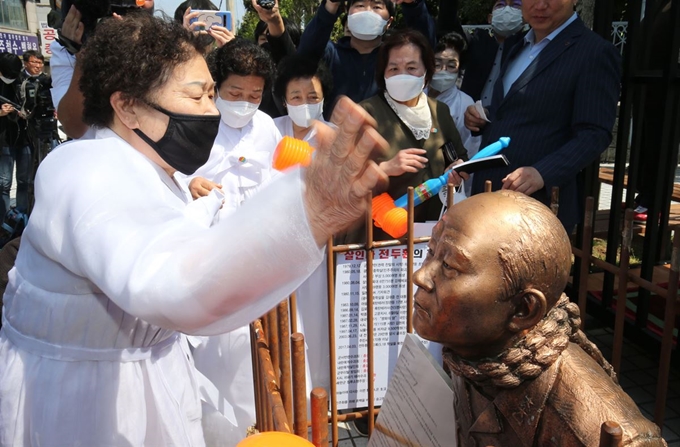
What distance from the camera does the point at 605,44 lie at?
8.96ft

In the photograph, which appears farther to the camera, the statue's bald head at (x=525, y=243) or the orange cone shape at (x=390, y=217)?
the orange cone shape at (x=390, y=217)

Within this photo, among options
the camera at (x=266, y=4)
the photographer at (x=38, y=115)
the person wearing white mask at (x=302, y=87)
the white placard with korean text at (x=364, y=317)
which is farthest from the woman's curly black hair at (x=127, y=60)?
the photographer at (x=38, y=115)

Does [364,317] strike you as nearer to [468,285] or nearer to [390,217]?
[390,217]

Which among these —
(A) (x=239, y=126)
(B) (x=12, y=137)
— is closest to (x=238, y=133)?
(A) (x=239, y=126)

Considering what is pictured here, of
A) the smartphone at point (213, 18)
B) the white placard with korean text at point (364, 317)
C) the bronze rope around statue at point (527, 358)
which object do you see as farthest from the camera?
the smartphone at point (213, 18)

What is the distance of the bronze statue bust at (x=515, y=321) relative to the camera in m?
1.16

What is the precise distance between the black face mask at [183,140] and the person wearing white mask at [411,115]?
139 centimetres

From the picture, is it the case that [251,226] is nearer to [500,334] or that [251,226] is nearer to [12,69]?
[500,334]

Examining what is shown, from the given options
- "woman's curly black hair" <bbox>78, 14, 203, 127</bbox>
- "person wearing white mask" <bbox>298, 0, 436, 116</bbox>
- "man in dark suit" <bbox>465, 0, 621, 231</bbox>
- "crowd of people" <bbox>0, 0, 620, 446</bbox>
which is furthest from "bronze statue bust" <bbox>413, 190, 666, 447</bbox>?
"person wearing white mask" <bbox>298, 0, 436, 116</bbox>

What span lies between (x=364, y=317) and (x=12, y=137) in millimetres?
7311

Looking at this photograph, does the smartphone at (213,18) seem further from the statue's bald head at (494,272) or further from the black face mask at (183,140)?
the statue's bald head at (494,272)

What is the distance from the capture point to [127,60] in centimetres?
158

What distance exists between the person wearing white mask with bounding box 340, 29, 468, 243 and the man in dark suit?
247mm

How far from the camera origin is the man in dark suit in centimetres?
267
